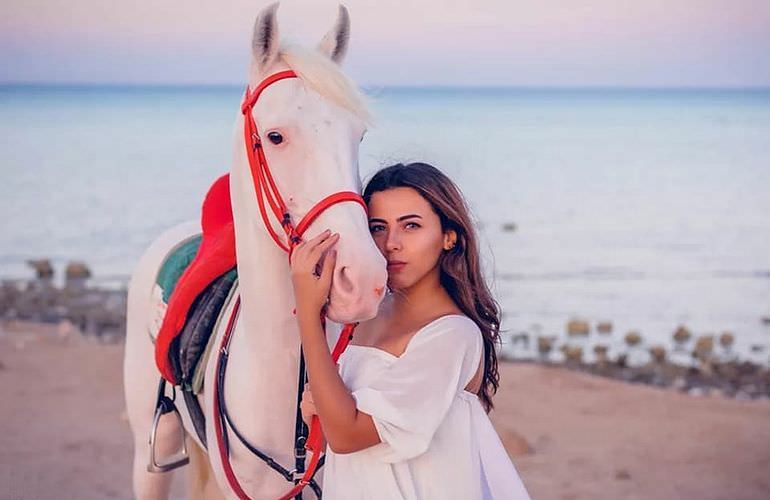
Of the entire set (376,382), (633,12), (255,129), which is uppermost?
(633,12)

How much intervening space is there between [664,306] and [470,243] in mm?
7901

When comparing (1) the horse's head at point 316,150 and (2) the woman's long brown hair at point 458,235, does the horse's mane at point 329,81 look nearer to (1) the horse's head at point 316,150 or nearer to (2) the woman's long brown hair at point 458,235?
(1) the horse's head at point 316,150

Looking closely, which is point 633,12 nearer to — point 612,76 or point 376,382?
point 612,76

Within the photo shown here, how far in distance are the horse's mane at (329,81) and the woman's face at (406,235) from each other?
0.22 metres

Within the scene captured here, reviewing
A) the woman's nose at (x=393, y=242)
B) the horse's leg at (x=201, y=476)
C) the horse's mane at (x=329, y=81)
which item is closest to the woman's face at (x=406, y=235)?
the woman's nose at (x=393, y=242)

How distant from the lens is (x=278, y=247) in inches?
82.0

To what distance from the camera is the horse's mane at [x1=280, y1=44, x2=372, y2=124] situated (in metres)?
1.97

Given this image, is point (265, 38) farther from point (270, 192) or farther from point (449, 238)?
point (449, 238)

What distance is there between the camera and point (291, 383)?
218 centimetres

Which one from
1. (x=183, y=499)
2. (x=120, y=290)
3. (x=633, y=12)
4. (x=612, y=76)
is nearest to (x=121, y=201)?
(x=120, y=290)

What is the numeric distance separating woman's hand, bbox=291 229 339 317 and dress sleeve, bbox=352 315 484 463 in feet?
0.58

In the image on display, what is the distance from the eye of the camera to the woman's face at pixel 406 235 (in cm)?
182

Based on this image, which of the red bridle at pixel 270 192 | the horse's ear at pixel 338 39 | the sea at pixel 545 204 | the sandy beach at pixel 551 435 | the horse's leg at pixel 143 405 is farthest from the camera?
the sea at pixel 545 204

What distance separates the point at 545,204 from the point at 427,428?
52.4 ft
